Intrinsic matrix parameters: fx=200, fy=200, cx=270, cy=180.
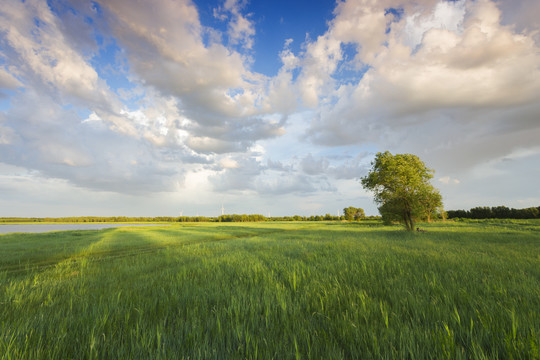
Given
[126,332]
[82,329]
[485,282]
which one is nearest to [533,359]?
[485,282]

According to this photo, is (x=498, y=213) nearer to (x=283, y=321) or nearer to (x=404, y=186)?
(x=404, y=186)

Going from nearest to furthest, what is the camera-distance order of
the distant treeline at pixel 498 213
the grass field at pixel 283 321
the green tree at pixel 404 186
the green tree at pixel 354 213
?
the grass field at pixel 283 321 < the green tree at pixel 404 186 < the distant treeline at pixel 498 213 < the green tree at pixel 354 213

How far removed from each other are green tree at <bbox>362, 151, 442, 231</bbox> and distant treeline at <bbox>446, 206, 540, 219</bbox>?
76.1m

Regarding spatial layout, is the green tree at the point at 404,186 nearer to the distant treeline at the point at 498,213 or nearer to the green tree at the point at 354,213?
the distant treeline at the point at 498,213

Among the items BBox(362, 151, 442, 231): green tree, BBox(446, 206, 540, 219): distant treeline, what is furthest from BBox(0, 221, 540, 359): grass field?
BBox(446, 206, 540, 219): distant treeline

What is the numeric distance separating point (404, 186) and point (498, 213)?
87055 millimetres

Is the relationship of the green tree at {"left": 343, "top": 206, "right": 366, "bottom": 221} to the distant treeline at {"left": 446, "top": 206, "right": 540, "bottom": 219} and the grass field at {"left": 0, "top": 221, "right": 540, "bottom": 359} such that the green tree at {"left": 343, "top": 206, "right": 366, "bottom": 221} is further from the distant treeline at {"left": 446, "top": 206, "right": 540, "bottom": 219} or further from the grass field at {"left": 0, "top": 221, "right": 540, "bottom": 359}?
the grass field at {"left": 0, "top": 221, "right": 540, "bottom": 359}

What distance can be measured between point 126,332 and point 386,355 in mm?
3411

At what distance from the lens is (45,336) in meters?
2.85

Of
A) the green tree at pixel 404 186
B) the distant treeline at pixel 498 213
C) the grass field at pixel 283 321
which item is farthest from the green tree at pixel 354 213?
the grass field at pixel 283 321

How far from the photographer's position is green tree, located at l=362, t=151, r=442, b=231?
24.6 metres

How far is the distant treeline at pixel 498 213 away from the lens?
6638 cm

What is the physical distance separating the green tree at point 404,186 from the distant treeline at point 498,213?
76.1 meters

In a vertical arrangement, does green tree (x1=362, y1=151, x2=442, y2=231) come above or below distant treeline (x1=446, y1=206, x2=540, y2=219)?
above
